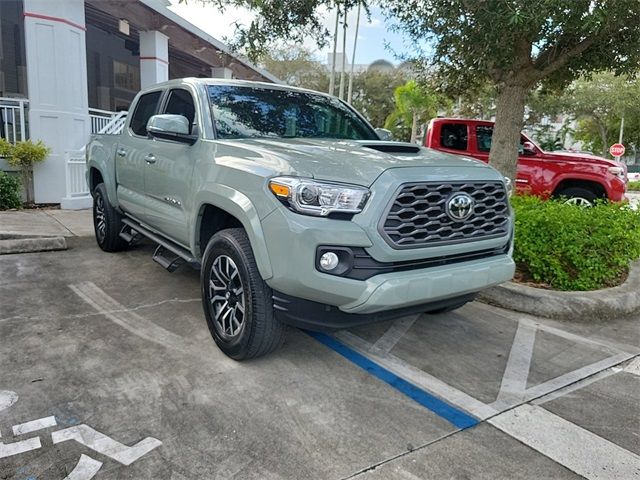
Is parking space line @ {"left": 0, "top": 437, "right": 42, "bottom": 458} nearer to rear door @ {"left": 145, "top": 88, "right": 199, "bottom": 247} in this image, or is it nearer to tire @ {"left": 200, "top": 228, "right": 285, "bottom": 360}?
tire @ {"left": 200, "top": 228, "right": 285, "bottom": 360}

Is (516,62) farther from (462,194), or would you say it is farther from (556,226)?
(462,194)

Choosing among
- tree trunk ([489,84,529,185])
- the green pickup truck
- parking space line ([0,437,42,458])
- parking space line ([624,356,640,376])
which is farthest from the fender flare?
tree trunk ([489,84,529,185])

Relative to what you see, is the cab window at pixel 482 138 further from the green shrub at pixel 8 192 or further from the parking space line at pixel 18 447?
the parking space line at pixel 18 447

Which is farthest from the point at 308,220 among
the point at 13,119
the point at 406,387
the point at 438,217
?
the point at 13,119

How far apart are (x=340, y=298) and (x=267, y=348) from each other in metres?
0.76

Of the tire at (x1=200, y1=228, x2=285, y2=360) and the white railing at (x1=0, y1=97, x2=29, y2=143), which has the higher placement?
the white railing at (x1=0, y1=97, x2=29, y2=143)

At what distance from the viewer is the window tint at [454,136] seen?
9.65 metres

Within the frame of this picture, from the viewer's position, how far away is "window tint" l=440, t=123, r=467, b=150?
9.65 metres

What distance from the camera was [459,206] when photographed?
306 centimetres

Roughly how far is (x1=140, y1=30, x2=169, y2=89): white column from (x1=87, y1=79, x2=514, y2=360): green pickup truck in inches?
366

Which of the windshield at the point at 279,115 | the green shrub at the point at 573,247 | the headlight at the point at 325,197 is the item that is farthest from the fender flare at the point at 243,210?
the green shrub at the point at 573,247

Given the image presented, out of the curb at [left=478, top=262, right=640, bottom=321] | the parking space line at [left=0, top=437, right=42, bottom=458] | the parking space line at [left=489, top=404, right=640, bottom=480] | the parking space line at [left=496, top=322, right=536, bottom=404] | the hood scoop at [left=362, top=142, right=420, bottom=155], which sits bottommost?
the parking space line at [left=0, top=437, right=42, bottom=458]

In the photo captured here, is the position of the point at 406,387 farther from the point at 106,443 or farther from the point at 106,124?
the point at 106,124

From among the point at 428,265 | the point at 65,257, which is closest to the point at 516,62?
the point at 428,265
